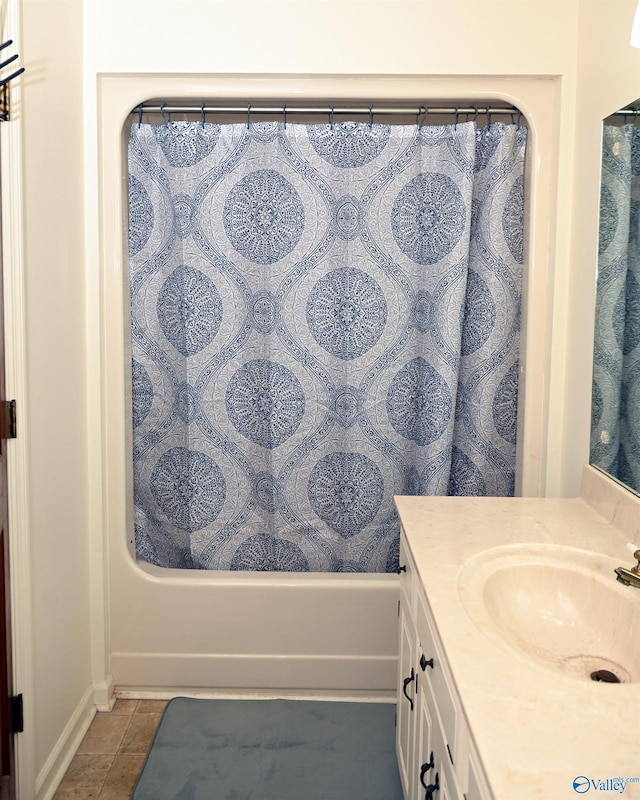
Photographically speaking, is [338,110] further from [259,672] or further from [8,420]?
[259,672]

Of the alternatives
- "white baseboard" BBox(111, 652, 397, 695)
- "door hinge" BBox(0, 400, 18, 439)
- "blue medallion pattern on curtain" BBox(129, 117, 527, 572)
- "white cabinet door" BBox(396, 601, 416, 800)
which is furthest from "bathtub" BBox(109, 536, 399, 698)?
"door hinge" BBox(0, 400, 18, 439)

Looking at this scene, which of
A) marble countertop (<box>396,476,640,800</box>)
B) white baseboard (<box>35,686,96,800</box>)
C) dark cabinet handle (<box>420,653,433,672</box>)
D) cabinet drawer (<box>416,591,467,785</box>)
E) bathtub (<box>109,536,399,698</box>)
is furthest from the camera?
bathtub (<box>109,536,399,698</box>)

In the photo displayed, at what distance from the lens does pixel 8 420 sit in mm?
1719

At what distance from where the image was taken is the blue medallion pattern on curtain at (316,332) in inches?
90.1

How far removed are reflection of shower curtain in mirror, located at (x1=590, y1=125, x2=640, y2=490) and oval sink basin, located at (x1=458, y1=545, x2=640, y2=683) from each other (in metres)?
0.35

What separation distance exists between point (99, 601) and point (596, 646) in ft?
5.56

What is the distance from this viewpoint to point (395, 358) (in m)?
2.37

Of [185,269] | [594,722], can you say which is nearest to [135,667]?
[185,269]

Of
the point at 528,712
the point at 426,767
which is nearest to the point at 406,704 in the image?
the point at 426,767

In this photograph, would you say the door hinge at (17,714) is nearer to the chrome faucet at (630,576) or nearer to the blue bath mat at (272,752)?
the blue bath mat at (272,752)

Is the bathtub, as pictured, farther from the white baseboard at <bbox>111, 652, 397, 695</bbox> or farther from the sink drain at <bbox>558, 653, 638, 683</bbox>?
the sink drain at <bbox>558, 653, 638, 683</bbox>

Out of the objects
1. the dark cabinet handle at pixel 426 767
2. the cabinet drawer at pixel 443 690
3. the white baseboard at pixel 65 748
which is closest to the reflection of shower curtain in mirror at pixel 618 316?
the cabinet drawer at pixel 443 690

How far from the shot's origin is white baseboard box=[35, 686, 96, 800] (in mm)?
1892

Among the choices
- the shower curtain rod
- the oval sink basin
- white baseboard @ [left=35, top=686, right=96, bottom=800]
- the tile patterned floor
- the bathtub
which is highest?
the shower curtain rod
